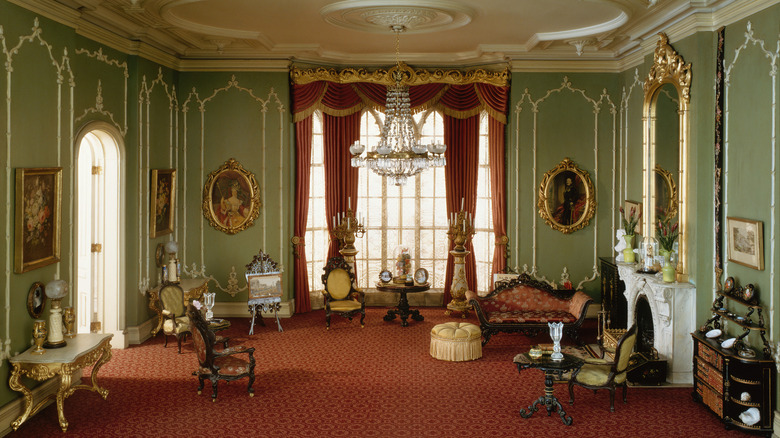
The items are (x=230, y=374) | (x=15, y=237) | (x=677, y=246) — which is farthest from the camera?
(x=677, y=246)

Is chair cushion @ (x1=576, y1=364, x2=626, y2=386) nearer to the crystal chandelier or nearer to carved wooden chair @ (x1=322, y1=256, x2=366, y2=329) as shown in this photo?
the crystal chandelier

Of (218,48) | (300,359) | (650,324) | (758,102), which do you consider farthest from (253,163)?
(758,102)

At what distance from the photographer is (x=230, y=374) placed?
758cm

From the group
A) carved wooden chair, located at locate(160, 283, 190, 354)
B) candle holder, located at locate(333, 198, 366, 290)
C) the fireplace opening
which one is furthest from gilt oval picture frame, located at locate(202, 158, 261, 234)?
the fireplace opening

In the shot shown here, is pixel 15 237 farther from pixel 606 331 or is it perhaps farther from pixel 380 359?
pixel 606 331

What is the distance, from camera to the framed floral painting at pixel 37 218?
22.1ft

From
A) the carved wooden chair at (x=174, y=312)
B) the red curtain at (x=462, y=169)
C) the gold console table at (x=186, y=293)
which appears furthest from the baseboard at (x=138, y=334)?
the red curtain at (x=462, y=169)

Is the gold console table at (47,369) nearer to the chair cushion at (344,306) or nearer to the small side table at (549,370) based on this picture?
the small side table at (549,370)

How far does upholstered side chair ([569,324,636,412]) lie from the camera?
7.23 meters

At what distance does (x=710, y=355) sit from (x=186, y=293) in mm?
6982

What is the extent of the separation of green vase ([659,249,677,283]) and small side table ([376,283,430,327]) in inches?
160

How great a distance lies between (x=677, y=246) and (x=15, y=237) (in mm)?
7254

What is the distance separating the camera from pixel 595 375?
7320 millimetres

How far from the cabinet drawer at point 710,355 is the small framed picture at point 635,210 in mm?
2909
